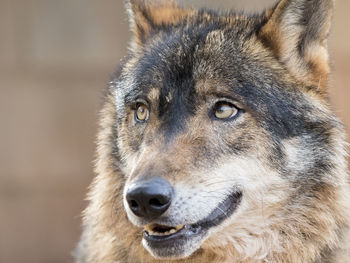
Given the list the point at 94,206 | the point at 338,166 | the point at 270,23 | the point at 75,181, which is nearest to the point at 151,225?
the point at 94,206

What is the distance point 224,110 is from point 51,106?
5.27 metres

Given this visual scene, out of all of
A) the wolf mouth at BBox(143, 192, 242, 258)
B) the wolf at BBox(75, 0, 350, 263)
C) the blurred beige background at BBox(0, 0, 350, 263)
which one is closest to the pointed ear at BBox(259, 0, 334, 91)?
the wolf at BBox(75, 0, 350, 263)

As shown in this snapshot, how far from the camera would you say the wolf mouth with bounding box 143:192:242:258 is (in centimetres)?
379

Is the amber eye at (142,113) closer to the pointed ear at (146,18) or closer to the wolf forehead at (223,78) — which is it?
the wolf forehead at (223,78)

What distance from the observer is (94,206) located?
184 inches

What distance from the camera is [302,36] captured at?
14.6 ft

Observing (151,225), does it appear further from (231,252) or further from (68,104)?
(68,104)

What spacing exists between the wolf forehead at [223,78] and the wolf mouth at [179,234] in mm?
599

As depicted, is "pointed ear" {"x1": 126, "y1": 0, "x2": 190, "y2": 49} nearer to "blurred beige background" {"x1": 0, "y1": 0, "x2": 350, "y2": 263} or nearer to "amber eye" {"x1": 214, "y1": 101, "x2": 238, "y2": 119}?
"amber eye" {"x1": 214, "y1": 101, "x2": 238, "y2": 119}

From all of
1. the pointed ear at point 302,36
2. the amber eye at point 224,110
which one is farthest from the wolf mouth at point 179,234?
the pointed ear at point 302,36

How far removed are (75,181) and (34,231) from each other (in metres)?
0.83

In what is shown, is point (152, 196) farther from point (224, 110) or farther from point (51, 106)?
point (51, 106)

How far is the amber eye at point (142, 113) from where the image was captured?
434cm

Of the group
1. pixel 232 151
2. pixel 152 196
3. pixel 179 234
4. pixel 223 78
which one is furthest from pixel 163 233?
pixel 223 78
